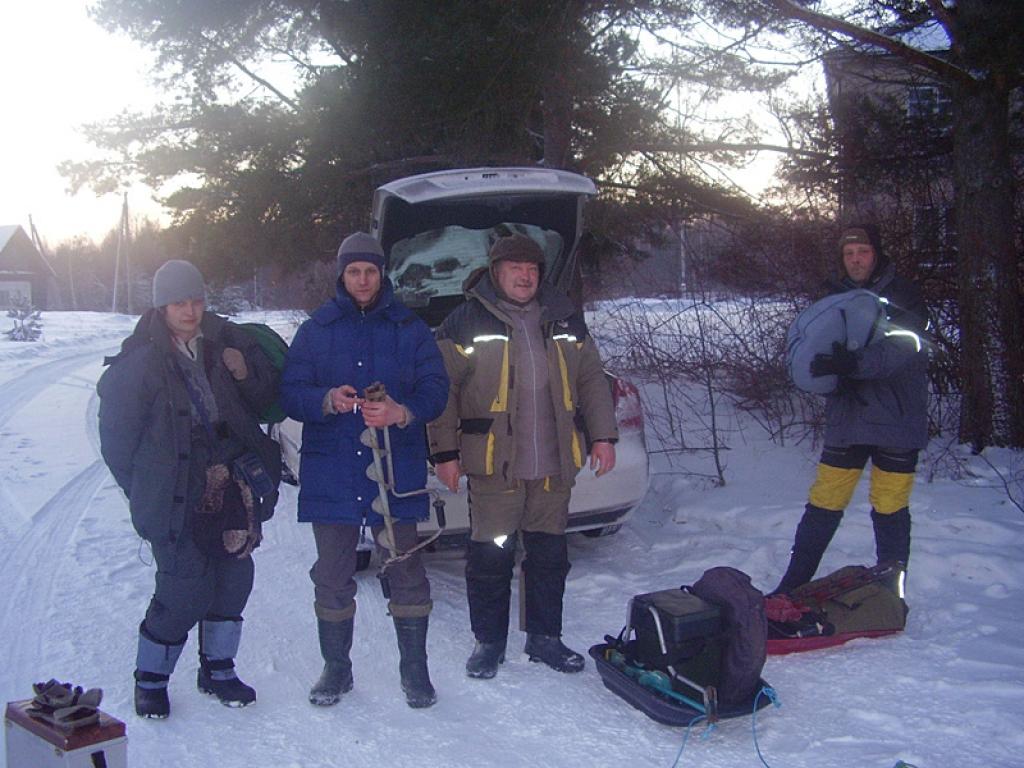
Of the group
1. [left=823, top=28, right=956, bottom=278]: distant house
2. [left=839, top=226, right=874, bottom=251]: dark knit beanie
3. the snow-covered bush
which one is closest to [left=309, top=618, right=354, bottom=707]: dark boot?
[left=839, top=226, right=874, bottom=251]: dark knit beanie

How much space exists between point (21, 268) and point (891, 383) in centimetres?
6500

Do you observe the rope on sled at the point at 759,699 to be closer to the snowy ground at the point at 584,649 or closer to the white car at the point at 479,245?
the snowy ground at the point at 584,649

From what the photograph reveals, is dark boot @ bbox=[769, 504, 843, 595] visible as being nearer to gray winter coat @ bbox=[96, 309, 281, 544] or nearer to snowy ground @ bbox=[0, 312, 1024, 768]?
snowy ground @ bbox=[0, 312, 1024, 768]

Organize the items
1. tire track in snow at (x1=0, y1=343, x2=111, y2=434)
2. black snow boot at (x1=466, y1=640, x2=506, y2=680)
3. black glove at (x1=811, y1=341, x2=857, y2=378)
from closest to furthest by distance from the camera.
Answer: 1. black snow boot at (x1=466, y1=640, x2=506, y2=680)
2. black glove at (x1=811, y1=341, x2=857, y2=378)
3. tire track in snow at (x1=0, y1=343, x2=111, y2=434)

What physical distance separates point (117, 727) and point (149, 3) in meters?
8.81

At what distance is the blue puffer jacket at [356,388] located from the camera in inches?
142

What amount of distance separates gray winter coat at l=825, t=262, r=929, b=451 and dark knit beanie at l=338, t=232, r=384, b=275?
2.22 meters

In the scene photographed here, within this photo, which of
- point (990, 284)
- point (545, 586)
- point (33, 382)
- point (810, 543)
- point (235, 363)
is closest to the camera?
point (235, 363)

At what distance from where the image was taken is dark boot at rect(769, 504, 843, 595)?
4.38 meters

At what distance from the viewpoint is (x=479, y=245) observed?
6.03 metres

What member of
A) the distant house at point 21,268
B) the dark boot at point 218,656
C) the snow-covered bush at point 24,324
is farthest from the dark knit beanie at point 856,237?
the distant house at point 21,268

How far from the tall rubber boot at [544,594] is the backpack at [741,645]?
80 cm

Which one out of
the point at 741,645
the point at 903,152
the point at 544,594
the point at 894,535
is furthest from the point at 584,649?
the point at 903,152

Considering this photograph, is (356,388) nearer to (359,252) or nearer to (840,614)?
(359,252)
